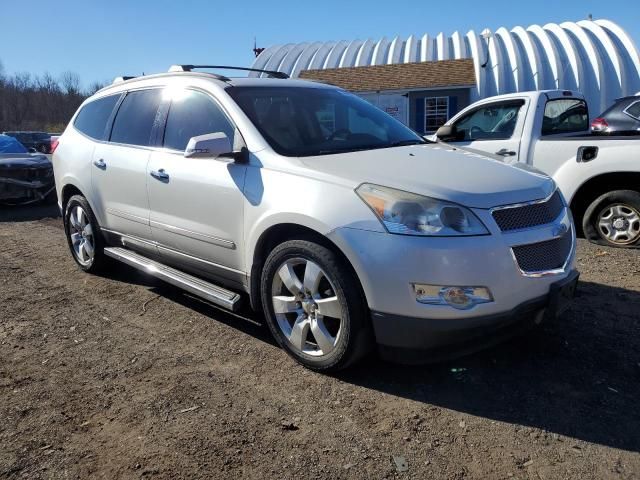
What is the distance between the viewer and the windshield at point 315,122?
3672 millimetres

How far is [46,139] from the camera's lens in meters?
34.7

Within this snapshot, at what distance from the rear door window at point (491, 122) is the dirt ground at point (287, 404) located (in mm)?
3085

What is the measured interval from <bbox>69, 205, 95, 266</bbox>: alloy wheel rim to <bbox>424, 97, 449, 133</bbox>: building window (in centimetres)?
1767

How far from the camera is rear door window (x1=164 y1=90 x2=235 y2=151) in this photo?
3.88 metres

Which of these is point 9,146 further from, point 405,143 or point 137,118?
point 405,143

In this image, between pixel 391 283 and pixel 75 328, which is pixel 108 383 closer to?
pixel 75 328

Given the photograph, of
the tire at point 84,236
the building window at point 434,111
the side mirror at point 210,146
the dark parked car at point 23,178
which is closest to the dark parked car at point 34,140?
the building window at point 434,111

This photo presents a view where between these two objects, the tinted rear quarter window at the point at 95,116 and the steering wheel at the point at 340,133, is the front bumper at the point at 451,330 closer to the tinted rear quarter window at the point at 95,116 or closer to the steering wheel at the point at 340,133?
the steering wheel at the point at 340,133

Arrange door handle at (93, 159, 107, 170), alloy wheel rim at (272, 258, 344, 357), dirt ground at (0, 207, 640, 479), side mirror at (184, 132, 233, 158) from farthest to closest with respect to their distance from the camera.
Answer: door handle at (93, 159, 107, 170), side mirror at (184, 132, 233, 158), alloy wheel rim at (272, 258, 344, 357), dirt ground at (0, 207, 640, 479)

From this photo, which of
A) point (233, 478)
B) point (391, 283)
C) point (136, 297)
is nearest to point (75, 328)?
point (136, 297)

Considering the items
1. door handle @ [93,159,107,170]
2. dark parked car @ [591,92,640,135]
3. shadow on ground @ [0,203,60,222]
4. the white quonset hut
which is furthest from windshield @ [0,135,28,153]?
the white quonset hut

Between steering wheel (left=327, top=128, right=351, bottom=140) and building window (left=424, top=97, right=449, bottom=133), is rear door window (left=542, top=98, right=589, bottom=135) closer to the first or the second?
steering wheel (left=327, top=128, right=351, bottom=140)

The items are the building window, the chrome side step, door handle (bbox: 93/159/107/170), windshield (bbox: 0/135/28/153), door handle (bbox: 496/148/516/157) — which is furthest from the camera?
the building window

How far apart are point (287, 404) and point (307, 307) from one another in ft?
1.90
